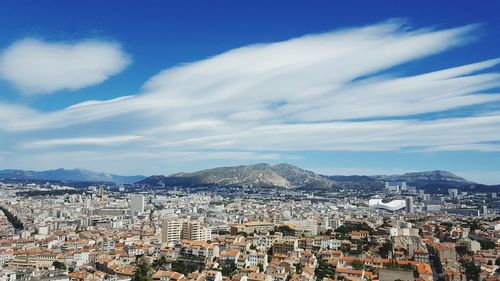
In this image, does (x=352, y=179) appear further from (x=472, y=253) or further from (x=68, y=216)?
(x=472, y=253)

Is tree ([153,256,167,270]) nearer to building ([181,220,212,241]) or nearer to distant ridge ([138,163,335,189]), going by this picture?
building ([181,220,212,241])

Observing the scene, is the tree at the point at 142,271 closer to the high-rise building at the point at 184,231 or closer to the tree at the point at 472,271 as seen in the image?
the high-rise building at the point at 184,231

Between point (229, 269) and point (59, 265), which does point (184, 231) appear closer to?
point (59, 265)

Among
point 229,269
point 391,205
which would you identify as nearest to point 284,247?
point 229,269

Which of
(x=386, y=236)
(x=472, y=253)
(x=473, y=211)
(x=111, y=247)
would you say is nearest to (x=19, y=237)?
(x=111, y=247)

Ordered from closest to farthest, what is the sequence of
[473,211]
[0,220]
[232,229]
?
1. [232,229]
2. [0,220]
3. [473,211]

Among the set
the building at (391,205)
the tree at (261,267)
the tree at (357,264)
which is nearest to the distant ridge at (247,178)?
the building at (391,205)

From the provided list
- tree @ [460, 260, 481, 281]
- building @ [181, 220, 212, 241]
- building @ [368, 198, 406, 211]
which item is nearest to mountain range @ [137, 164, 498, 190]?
building @ [368, 198, 406, 211]
